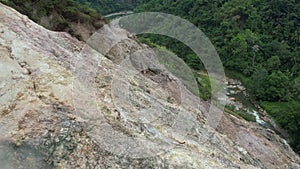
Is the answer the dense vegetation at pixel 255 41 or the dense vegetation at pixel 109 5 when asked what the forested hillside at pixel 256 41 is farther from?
the dense vegetation at pixel 109 5

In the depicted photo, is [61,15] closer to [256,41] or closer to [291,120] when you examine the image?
[291,120]

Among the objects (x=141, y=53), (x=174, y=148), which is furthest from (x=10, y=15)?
(x=141, y=53)

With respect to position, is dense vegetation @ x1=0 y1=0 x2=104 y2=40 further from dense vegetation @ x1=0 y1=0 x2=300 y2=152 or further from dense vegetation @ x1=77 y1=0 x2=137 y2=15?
dense vegetation @ x1=77 y1=0 x2=137 y2=15

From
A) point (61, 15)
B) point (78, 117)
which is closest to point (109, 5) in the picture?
point (61, 15)

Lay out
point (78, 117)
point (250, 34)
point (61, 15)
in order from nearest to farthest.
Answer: point (78, 117), point (61, 15), point (250, 34)

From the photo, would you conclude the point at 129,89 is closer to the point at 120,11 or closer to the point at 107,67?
the point at 107,67
